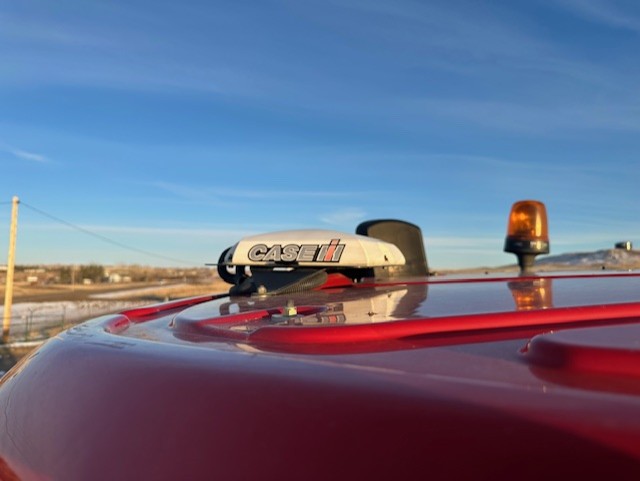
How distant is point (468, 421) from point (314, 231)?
2.41 m

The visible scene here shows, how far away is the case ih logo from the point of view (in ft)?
10.1

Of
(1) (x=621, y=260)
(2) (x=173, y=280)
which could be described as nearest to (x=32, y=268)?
(2) (x=173, y=280)

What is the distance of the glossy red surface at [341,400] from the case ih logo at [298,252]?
1313 millimetres

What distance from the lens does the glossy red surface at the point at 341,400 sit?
810mm

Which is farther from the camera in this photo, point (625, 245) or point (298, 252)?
point (625, 245)

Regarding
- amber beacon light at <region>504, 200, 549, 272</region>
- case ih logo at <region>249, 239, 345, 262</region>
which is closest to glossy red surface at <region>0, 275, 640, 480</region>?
case ih logo at <region>249, 239, 345, 262</region>

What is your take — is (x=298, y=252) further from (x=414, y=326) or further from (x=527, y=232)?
(x=527, y=232)

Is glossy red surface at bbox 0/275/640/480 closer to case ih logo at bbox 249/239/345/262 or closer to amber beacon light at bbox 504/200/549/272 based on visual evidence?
case ih logo at bbox 249/239/345/262

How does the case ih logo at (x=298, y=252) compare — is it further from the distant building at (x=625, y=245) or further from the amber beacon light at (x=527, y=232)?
the distant building at (x=625, y=245)

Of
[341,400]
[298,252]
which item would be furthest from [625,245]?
[341,400]

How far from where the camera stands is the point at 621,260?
20.2ft

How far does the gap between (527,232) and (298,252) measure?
2.88m

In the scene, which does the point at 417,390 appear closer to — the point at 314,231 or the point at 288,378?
the point at 288,378

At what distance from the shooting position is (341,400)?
0.97 metres
